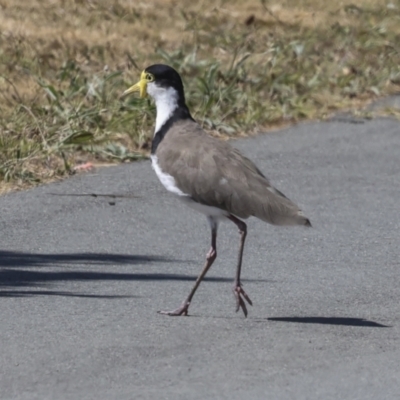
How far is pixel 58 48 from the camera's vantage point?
16031 mm

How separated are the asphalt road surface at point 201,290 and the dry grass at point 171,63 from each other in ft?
2.20

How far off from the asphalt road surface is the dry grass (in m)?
0.67

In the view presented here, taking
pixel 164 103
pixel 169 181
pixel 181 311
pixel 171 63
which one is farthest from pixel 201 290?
pixel 171 63

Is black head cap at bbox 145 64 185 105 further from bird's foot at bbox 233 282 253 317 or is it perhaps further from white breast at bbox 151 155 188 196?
bird's foot at bbox 233 282 253 317

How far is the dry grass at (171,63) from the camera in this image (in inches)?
501

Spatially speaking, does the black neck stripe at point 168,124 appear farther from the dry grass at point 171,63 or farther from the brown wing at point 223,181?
the dry grass at point 171,63

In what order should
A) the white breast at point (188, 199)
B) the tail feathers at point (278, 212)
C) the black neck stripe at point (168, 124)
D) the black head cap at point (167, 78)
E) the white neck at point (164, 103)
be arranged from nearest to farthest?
the tail feathers at point (278, 212), the white breast at point (188, 199), the black neck stripe at point (168, 124), the white neck at point (164, 103), the black head cap at point (167, 78)

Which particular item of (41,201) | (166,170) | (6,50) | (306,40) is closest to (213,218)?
(166,170)

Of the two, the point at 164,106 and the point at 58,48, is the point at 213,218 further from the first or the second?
the point at 58,48

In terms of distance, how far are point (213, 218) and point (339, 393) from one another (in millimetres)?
1978

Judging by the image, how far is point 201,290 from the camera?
902cm

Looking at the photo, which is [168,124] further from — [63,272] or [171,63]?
[171,63]

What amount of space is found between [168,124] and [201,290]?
109cm

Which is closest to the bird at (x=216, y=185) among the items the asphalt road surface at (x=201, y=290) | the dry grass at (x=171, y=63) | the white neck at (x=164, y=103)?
the white neck at (x=164, y=103)
